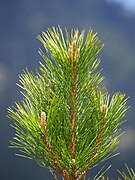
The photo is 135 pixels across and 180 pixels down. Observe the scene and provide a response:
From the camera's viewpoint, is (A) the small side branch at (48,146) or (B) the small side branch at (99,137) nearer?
(A) the small side branch at (48,146)

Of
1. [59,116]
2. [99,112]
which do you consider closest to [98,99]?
[99,112]

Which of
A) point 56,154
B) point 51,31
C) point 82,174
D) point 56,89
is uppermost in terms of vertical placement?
point 51,31

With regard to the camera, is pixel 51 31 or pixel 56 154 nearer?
pixel 56 154

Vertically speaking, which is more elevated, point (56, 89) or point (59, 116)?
point (56, 89)

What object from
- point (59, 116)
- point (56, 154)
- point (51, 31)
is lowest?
point (56, 154)

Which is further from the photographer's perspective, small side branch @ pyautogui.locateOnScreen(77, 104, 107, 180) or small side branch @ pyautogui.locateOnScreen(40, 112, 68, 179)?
small side branch @ pyautogui.locateOnScreen(77, 104, 107, 180)

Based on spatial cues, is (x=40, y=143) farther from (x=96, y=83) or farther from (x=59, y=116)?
(x=96, y=83)

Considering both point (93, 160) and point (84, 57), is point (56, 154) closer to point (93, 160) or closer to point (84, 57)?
point (93, 160)

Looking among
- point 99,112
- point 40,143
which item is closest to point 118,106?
point 99,112

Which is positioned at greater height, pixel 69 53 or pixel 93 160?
pixel 69 53
